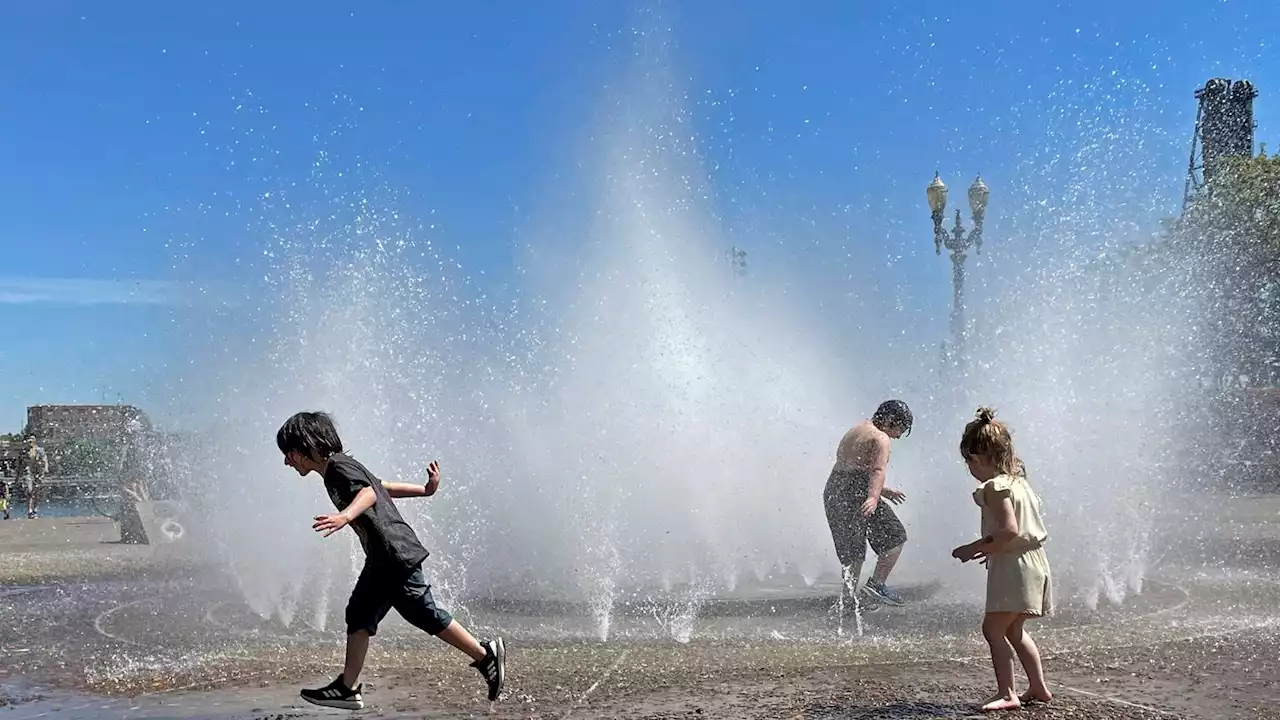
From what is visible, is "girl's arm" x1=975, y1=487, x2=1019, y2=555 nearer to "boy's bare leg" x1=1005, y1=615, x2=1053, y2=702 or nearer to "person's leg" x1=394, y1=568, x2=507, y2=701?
"boy's bare leg" x1=1005, y1=615, x2=1053, y2=702

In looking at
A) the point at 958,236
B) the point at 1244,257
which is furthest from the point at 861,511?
the point at 1244,257

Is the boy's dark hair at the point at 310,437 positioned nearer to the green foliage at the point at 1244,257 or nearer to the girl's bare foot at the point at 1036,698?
the girl's bare foot at the point at 1036,698

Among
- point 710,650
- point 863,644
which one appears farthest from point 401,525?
point 863,644

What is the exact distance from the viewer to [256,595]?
857 cm

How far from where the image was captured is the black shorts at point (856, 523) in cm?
705

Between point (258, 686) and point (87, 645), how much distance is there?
217cm

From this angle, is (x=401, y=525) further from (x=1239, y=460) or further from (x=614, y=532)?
(x=1239, y=460)

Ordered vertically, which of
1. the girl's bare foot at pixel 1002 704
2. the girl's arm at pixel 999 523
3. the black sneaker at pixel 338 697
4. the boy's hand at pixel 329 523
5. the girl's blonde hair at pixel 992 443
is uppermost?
the girl's blonde hair at pixel 992 443

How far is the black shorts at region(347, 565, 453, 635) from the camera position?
4.49 metres

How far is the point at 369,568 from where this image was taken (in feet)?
14.9

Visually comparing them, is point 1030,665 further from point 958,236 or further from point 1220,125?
point 1220,125

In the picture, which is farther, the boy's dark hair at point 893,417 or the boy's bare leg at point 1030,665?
the boy's dark hair at point 893,417

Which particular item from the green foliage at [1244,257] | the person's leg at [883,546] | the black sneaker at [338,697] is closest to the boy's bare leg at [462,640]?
the black sneaker at [338,697]

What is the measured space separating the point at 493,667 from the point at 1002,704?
80.2 inches
